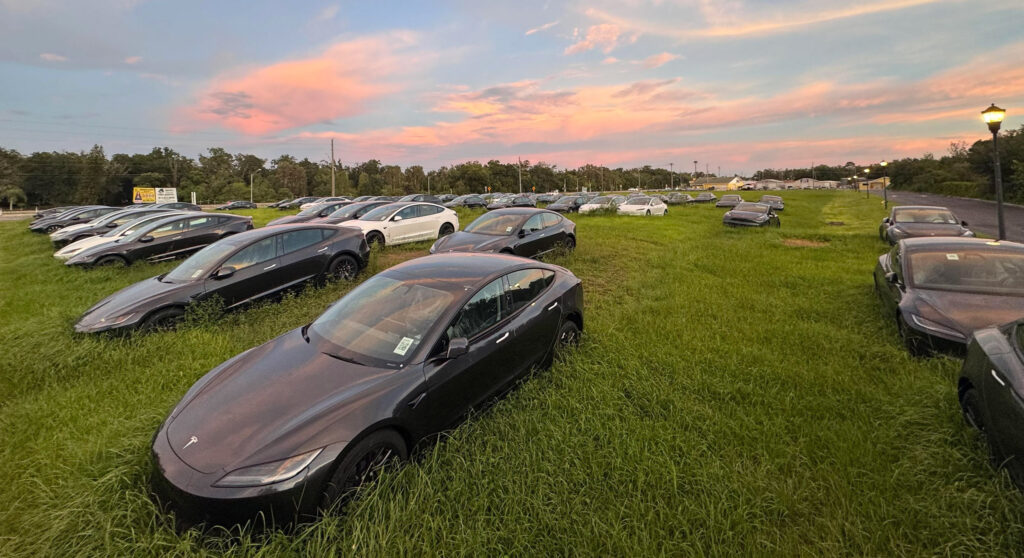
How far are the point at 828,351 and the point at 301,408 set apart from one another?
17.8 ft

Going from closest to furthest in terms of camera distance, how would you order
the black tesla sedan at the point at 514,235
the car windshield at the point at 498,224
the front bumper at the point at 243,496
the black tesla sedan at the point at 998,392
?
the front bumper at the point at 243,496 < the black tesla sedan at the point at 998,392 < the black tesla sedan at the point at 514,235 < the car windshield at the point at 498,224

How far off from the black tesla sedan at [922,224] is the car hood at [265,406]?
13.9 meters

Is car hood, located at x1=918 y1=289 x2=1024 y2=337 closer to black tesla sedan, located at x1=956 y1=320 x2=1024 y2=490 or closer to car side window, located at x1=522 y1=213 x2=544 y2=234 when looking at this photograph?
black tesla sedan, located at x1=956 y1=320 x2=1024 y2=490

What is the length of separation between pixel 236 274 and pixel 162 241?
579cm

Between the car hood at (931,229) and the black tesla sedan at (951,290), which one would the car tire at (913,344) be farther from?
the car hood at (931,229)

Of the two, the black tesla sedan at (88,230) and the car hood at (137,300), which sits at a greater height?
the black tesla sedan at (88,230)

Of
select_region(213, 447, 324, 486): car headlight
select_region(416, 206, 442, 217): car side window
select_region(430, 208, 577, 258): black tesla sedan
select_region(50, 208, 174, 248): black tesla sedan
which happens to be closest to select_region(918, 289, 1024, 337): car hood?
select_region(213, 447, 324, 486): car headlight

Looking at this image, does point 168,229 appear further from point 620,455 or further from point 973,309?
point 973,309

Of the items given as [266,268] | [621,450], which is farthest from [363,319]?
[266,268]

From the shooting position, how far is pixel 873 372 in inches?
167

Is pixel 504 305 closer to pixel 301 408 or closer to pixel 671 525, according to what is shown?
pixel 301 408

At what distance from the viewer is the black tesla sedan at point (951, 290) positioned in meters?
4.16

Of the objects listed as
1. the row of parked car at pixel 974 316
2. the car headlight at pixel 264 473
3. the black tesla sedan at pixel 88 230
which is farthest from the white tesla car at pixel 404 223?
the row of parked car at pixel 974 316

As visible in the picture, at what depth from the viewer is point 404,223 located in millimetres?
12398
